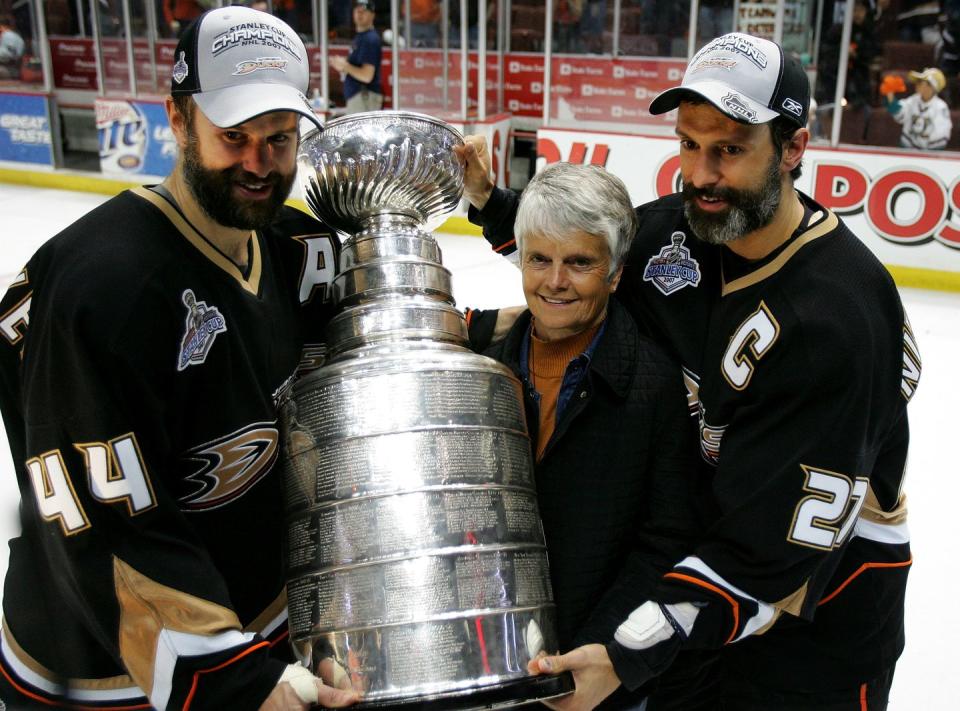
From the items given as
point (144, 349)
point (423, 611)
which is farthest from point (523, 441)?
point (144, 349)

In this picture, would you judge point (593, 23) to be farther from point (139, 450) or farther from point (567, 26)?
point (139, 450)

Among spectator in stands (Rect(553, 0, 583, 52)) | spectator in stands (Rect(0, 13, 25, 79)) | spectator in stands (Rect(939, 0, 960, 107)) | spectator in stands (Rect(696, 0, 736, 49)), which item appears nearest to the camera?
spectator in stands (Rect(939, 0, 960, 107))

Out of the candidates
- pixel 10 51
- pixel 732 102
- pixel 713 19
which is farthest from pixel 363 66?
pixel 732 102

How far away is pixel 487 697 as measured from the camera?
3.76ft

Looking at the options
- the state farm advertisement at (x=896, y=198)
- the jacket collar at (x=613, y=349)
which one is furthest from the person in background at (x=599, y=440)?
the state farm advertisement at (x=896, y=198)

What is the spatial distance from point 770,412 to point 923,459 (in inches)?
108

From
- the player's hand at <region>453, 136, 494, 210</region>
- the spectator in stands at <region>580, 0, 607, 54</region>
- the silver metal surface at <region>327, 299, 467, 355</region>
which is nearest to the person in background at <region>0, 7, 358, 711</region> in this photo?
the silver metal surface at <region>327, 299, 467, 355</region>

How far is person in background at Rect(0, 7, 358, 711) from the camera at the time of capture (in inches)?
45.1

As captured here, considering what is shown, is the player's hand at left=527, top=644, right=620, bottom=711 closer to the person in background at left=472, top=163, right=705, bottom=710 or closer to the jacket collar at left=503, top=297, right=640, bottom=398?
the person in background at left=472, top=163, right=705, bottom=710

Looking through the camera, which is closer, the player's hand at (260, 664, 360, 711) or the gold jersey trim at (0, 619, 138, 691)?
the player's hand at (260, 664, 360, 711)

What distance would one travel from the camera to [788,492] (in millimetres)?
1259

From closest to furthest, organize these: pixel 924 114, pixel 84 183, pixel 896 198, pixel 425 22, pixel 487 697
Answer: pixel 487 697 → pixel 896 198 → pixel 924 114 → pixel 425 22 → pixel 84 183

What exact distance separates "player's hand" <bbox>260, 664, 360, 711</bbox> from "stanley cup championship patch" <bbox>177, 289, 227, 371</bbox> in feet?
1.31

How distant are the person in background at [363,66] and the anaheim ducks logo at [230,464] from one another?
637 centimetres
